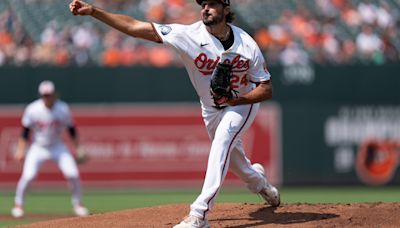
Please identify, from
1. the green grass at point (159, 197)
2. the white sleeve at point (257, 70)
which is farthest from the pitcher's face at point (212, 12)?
the green grass at point (159, 197)

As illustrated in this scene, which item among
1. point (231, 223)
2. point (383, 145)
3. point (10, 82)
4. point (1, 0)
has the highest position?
point (1, 0)

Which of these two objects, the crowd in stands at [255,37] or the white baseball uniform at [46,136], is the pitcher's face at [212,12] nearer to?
the white baseball uniform at [46,136]

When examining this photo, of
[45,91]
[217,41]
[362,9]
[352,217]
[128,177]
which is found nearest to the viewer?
[217,41]

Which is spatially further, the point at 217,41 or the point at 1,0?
the point at 1,0

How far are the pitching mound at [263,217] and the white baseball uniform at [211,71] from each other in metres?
0.59

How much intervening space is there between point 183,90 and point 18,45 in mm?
3367

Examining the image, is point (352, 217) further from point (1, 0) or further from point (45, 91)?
point (1, 0)

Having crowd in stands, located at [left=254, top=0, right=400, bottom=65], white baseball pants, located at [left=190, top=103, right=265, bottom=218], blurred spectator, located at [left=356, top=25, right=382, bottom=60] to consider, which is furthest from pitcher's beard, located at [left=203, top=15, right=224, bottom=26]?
blurred spectator, located at [left=356, top=25, right=382, bottom=60]

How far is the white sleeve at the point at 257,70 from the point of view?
7.82 m

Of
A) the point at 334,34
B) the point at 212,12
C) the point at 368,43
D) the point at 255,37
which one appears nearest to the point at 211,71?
the point at 212,12

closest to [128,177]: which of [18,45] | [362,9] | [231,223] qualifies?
[18,45]

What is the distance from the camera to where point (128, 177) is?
1745 cm

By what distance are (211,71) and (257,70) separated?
400mm

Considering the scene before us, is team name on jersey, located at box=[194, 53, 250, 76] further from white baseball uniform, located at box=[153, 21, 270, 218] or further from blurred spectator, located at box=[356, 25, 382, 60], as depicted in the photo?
blurred spectator, located at box=[356, 25, 382, 60]
